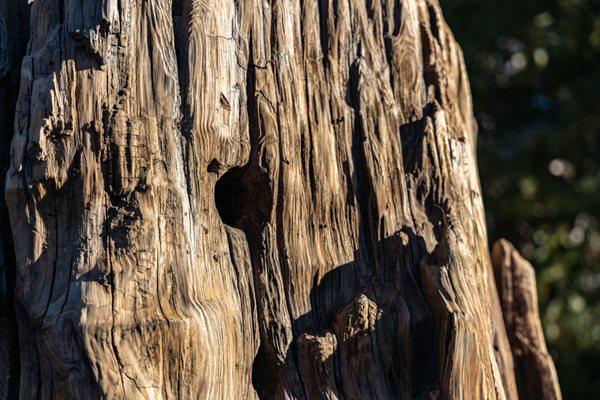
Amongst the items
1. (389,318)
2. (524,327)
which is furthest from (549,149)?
(389,318)

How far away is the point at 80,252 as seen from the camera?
2.47 m

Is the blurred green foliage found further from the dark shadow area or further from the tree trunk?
the dark shadow area

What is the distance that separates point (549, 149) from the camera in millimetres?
6570

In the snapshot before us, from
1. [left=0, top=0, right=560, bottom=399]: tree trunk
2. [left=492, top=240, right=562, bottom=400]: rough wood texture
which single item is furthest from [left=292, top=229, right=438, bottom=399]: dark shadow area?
[left=492, top=240, right=562, bottom=400]: rough wood texture

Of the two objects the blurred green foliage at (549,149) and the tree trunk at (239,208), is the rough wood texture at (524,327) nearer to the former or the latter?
the tree trunk at (239,208)

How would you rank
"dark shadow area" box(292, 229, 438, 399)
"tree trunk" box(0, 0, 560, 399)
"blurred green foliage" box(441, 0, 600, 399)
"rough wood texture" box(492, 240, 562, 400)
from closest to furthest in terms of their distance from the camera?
"tree trunk" box(0, 0, 560, 399) < "dark shadow area" box(292, 229, 438, 399) < "rough wood texture" box(492, 240, 562, 400) < "blurred green foliage" box(441, 0, 600, 399)

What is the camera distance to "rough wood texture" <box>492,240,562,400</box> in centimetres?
357

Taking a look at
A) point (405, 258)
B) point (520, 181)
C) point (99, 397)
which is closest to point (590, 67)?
point (520, 181)

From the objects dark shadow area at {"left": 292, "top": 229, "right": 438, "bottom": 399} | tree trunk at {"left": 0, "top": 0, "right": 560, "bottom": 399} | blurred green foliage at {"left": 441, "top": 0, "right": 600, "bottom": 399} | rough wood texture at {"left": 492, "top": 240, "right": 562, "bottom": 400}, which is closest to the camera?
tree trunk at {"left": 0, "top": 0, "right": 560, "bottom": 399}

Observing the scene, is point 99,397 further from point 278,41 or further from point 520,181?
point 520,181

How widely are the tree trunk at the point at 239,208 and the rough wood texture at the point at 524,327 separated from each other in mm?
513

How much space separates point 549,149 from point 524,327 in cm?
322

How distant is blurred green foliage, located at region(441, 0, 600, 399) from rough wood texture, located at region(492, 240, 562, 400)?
2970 millimetres

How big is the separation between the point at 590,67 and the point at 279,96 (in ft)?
15.7
